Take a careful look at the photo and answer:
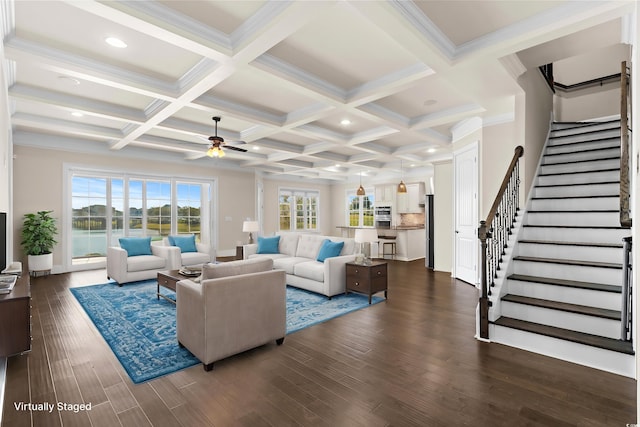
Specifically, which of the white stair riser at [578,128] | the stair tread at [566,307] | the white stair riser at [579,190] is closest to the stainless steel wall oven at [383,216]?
the white stair riser at [578,128]

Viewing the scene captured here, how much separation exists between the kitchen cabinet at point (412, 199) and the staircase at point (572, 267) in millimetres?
4974

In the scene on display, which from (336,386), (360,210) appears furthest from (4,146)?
(360,210)

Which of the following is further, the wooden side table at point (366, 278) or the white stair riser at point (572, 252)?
the wooden side table at point (366, 278)

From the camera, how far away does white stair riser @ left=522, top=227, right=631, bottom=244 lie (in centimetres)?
340

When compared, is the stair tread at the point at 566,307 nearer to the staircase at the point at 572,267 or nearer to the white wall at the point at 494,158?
the staircase at the point at 572,267

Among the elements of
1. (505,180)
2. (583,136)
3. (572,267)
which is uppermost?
(583,136)

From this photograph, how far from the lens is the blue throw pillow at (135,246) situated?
595 cm

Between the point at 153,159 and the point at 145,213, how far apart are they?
132cm

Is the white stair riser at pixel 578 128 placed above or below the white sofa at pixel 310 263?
above

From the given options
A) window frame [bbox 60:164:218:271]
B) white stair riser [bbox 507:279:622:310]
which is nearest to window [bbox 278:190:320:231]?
window frame [bbox 60:164:218:271]

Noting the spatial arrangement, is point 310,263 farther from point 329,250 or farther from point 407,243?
point 407,243

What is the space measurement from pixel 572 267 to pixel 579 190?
136cm

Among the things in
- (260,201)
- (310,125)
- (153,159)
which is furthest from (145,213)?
(310,125)

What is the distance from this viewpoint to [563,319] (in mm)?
2945
